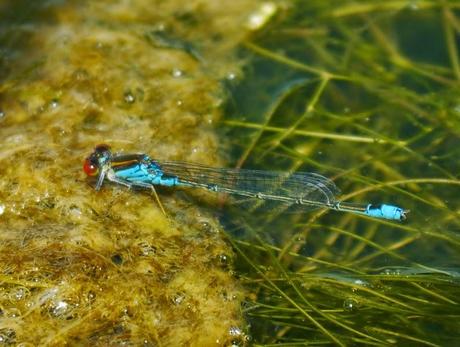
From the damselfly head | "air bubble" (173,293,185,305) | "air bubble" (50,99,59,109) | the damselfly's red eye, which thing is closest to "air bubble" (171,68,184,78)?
"air bubble" (50,99,59,109)

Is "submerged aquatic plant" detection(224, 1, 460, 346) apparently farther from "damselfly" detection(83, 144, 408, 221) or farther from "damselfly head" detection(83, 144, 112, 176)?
"damselfly head" detection(83, 144, 112, 176)

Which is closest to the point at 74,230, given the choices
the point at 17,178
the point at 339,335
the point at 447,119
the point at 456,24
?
the point at 17,178

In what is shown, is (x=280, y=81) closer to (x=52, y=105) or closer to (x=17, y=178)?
(x=52, y=105)

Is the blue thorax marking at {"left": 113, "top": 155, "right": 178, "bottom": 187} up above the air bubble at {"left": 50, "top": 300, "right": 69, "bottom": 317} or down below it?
above

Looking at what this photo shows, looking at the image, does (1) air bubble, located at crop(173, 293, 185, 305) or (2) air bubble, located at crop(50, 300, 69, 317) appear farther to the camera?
(1) air bubble, located at crop(173, 293, 185, 305)

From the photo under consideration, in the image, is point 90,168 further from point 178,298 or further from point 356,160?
point 356,160

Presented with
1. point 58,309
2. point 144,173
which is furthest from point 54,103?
point 58,309
